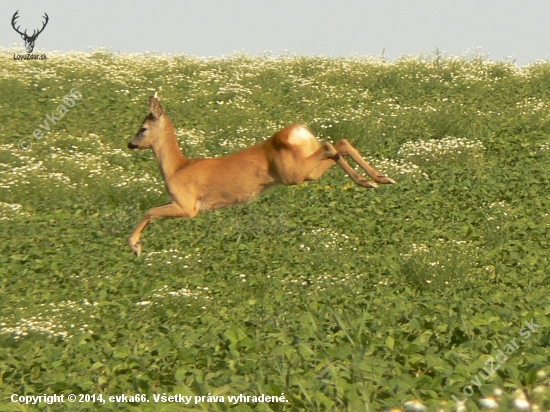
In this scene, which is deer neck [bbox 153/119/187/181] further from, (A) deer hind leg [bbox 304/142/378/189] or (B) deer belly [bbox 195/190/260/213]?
(A) deer hind leg [bbox 304/142/378/189]

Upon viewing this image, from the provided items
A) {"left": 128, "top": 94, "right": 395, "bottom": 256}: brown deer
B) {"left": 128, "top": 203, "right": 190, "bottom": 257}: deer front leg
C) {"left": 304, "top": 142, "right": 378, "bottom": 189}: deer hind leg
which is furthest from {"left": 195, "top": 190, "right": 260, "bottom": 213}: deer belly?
{"left": 304, "top": 142, "right": 378, "bottom": 189}: deer hind leg

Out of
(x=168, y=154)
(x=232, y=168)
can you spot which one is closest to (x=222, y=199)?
(x=232, y=168)

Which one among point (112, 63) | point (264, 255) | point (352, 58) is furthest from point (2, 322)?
point (352, 58)

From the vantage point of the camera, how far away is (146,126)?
7379 millimetres

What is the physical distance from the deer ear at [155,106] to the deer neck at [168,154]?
56 cm

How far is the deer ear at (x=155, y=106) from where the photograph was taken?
6.53m

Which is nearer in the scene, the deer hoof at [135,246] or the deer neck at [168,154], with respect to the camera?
the deer hoof at [135,246]

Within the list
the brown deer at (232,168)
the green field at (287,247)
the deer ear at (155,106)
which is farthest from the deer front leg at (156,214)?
the green field at (287,247)

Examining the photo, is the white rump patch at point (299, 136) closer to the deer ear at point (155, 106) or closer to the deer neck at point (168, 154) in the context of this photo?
the deer neck at point (168, 154)

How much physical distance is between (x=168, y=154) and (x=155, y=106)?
36.9 inches

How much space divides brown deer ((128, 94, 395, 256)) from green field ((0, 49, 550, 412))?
3.62ft

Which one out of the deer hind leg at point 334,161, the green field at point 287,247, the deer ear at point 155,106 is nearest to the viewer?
the deer ear at point 155,106

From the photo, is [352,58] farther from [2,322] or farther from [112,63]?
[2,322]

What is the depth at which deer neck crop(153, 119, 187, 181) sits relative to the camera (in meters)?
7.50
